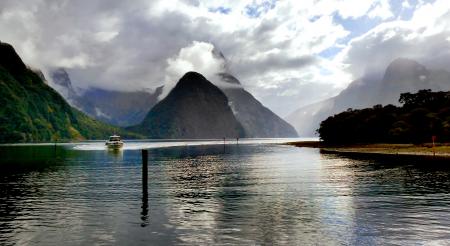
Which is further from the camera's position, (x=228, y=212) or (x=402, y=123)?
(x=402, y=123)

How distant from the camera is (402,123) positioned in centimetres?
15275

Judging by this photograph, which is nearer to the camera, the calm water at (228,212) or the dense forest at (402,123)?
the calm water at (228,212)

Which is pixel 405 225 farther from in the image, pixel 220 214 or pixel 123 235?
pixel 123 235

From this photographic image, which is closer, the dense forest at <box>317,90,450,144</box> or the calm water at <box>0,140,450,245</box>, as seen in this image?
the calm water at <box>0,140,450,245</box>

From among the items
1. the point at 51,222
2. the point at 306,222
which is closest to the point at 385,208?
the point at 306,222

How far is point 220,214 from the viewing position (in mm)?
30781

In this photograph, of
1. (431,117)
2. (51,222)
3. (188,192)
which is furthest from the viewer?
(431,117)

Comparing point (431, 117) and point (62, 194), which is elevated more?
point (431, 117)

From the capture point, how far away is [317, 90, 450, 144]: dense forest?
5625 inches

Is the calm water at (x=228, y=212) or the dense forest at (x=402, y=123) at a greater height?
the dense forest at (x=402, y=123)

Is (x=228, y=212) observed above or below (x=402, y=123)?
below

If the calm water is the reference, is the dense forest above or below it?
above

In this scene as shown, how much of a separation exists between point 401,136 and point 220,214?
13914cm

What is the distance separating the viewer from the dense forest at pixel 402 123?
14288 cm
